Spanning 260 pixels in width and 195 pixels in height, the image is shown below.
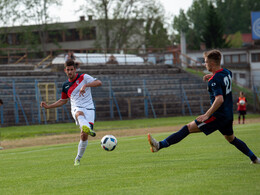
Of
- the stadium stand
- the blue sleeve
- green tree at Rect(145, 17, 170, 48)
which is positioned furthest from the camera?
green tree at Rect(145, 17, 170, 48)

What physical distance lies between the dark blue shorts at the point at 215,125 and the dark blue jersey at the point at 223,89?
7cm

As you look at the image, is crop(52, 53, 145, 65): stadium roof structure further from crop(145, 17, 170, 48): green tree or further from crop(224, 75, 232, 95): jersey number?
crop(224, 75, 232, 95): jersey number

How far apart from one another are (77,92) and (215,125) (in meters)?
3.31

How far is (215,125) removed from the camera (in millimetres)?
7691

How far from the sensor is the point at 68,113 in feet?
108

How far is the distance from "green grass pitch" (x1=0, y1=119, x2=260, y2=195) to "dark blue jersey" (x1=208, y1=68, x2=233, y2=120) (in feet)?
2.83

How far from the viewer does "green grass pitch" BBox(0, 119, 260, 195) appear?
6254mm

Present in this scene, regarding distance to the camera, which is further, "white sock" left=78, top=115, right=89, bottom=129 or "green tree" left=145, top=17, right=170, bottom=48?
"green tree" left=145, top=17, right=170, bottom=48

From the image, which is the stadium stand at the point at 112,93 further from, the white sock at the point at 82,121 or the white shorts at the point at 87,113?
the white sock at the point at 82,121

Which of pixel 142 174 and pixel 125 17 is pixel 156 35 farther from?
pixel 142 174

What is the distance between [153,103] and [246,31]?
82768 millimetres

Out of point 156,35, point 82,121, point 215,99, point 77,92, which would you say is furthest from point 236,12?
point 215,99

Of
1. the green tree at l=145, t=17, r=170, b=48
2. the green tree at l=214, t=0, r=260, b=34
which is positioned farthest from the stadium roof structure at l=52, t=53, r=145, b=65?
the green tree at l=214, t=0, r=260, b=34

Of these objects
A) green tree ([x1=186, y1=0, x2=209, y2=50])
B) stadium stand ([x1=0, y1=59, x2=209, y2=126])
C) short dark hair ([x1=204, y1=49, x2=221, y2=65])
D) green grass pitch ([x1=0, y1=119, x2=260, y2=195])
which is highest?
green tree ([x1=186, y1=0, x2=209, y2=50])
